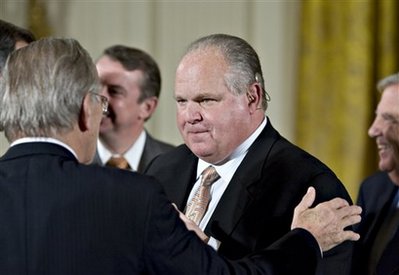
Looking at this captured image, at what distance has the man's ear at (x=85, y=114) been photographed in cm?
183

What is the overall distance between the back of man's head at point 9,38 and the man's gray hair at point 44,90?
0.75 meters

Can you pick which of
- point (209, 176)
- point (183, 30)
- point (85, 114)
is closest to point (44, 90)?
point (85, 114)

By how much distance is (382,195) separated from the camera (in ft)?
11.6

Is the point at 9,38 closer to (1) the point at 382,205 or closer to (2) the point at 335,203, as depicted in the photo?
(2) the point at 335,203

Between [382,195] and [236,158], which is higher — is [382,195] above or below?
below

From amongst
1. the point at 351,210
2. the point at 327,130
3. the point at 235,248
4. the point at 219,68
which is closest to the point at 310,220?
the point at 351,210

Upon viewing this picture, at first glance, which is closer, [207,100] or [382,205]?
[207,100]

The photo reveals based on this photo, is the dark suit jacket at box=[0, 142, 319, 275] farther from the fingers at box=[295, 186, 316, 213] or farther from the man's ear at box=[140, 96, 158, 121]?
the man's ear at box=[140, 96, 158, 121]

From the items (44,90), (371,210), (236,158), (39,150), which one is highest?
(44,90)

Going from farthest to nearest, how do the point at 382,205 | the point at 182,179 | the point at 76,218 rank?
the point at 382,205 < the point at 182,179 < the point at 76,218

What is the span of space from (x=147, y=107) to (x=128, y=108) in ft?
0.41

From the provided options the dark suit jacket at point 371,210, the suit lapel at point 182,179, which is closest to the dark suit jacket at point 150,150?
the dark suit jacket at point 371,210

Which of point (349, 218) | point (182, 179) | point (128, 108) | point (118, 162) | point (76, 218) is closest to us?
point (76, 218)

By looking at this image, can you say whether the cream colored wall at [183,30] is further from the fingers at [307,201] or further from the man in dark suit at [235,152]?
the fingers at [307,201]
